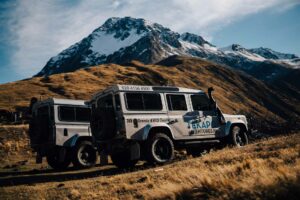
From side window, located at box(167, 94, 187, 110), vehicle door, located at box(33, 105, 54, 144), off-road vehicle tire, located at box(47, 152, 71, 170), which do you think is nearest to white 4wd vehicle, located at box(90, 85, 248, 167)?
side window, located at box(167, 94, 187, 110)

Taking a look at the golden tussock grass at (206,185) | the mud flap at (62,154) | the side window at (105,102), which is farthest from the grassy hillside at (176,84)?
the golden tussock grass at (206,185)

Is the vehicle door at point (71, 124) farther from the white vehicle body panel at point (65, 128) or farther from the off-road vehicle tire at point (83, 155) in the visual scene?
the off-road vehicle tire at point (83, 155)

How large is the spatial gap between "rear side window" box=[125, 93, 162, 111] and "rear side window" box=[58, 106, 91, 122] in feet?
13.5

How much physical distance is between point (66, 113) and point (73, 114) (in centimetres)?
35

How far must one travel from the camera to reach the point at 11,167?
16.0 metres

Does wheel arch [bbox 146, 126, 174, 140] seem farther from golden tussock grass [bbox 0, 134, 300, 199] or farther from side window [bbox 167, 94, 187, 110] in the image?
golden tussock grass [bbox 0, 134, 300, 199]

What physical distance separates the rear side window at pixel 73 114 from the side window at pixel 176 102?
4.36 meters

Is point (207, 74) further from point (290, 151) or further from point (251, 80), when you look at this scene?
point (290, 151)

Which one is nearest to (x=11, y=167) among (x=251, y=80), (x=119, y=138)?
(x=119, y=138)

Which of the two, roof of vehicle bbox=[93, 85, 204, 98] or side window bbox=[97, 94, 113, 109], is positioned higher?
roof of vehicle bbox=[93, 85, 204, 98]

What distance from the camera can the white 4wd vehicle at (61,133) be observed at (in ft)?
45.8

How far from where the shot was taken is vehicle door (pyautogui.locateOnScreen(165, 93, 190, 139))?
12677mm

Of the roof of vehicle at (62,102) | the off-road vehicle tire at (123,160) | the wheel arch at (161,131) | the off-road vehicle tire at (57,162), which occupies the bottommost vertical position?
the off-road vehicle tire at (123,160)

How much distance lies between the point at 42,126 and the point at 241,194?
10.5 metres
